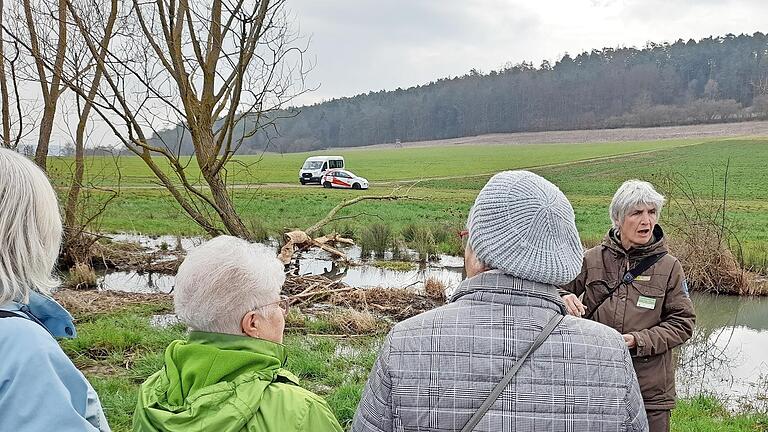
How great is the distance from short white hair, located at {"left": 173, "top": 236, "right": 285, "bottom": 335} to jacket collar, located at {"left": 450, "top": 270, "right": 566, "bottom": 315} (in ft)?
2.03

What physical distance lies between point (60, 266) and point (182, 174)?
4.74m

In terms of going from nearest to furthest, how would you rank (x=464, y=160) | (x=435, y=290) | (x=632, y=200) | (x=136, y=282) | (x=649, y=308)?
(x=649, y=308) → (x=632, y=200) → (x=435, y=290) → (x=136, y=282) → (x=464, y=160)

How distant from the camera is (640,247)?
297 centimetres

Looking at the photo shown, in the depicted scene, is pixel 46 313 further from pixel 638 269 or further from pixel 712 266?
pixel 712 266

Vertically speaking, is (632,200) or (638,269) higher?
(632,200)

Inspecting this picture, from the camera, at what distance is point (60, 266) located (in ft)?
38.8

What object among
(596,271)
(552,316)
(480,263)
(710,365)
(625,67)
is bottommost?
(710,365)

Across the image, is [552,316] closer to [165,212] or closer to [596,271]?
[596,271]

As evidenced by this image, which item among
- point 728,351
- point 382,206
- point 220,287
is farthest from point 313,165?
point 220,287

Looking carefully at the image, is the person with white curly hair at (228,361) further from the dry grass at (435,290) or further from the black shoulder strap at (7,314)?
the dry grass at (435,290)

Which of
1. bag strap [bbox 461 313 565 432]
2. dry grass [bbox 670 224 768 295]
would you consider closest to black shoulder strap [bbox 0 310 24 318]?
bag strap [bbox 461 313 565 432]

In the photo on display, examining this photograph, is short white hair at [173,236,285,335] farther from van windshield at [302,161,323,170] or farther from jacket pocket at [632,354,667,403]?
van windshield at [302,161,323,170]

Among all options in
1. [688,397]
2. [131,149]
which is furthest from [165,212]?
[688,397]

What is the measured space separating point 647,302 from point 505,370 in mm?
1775
